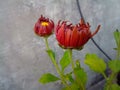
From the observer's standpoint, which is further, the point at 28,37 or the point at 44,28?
the point at 28,37

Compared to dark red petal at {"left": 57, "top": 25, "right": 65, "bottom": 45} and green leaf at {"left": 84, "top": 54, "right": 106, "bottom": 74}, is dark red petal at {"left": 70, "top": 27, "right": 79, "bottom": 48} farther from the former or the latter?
green leaf at {"left": 84, "top": 54, "right": 106, "bottom": 74}

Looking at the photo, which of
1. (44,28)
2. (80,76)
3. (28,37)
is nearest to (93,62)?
(80,76)

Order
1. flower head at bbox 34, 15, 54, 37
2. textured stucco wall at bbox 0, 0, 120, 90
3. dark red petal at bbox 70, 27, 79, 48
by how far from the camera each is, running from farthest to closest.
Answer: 1. textured stucco wall at bbox 0, 0, 120, 90
2. flower head at bbox 34, 15, 54, 37
3. dark red petal at bbox 70, 27, 79, 48

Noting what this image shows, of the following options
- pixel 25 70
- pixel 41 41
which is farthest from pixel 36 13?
pixel 25 70

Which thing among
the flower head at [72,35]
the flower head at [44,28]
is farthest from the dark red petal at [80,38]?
the flower head at [44,28]

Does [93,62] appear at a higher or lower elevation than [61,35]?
lower

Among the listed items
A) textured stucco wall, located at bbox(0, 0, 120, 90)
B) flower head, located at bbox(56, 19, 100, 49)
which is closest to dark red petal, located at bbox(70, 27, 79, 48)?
flower head, located at bbox(56, 19, 100, 49)

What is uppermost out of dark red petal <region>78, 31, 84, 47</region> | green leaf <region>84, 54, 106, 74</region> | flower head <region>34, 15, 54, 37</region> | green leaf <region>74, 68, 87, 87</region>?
flower head <region>34, 15, 54, 37</region>

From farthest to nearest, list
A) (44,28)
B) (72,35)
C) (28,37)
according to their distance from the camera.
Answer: (28,37)
(44,28)
(72,35)

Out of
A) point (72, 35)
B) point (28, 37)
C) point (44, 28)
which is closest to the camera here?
point (72, 35)

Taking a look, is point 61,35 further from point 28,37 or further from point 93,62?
point 28,37
